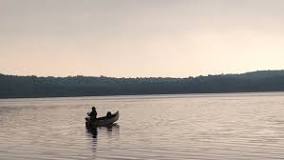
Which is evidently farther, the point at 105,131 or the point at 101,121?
the point at 101,121

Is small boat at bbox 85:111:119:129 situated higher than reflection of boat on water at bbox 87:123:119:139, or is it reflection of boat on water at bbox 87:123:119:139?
small boat at bbox 85:111:119:129

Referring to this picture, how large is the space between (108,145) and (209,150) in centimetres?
725

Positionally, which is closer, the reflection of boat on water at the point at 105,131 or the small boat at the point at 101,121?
the reflection of boat on water at the point at 105,131

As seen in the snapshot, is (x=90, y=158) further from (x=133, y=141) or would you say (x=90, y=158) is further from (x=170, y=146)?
(x=133, y=141)

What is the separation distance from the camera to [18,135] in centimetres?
4209

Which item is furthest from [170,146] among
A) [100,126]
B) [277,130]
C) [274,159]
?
[100,126]

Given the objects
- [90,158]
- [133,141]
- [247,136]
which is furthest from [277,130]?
[90,158]

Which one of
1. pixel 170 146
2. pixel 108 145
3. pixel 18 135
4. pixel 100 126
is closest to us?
pixel 170 146

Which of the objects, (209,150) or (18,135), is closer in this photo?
(209,150)

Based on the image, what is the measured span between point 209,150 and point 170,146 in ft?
10.6

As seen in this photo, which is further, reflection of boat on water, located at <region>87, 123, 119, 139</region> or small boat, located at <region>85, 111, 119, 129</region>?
small boat, located at <region>85, 111, 119, 129</region>

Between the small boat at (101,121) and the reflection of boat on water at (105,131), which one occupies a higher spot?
the small boat at (101,121)

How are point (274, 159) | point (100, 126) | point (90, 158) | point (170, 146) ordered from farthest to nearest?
point (100, 126) → point (170, 146) → point (90, 158) → point (274, 159)

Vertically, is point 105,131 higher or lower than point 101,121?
lower
